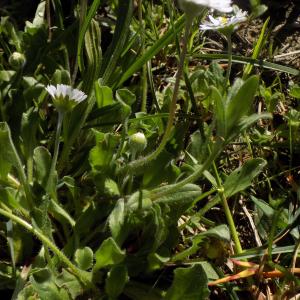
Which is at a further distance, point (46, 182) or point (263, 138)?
point (263, 138)

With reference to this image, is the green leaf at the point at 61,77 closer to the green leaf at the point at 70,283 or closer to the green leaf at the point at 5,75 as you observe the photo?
the green leaf at the point at 5,75

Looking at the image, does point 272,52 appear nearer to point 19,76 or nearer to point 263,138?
point 263,138

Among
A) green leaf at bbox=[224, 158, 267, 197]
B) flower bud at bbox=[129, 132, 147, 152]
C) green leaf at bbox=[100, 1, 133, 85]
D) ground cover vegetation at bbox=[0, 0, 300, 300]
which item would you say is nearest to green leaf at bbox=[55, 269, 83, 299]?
ground cover vegetation at bbox=[0, 0, 300, 300]

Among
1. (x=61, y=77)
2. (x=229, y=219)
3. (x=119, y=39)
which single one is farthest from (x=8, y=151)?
(x=229, y=219)

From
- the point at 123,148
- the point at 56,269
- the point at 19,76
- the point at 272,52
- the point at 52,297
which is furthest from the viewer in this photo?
the point at 272,52

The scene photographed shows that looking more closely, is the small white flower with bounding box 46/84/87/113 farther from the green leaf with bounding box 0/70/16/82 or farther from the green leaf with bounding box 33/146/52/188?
the green leaf with bounding box 0/70/16/82

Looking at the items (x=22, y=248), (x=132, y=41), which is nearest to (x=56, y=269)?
(x=22, y=248)

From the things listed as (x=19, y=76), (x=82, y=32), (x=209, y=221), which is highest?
(x=82, y=32)
